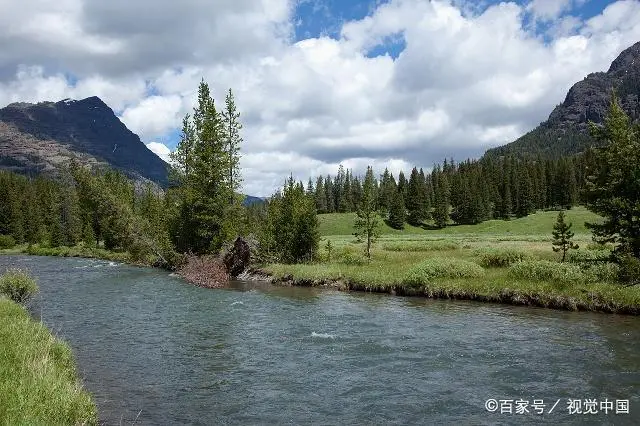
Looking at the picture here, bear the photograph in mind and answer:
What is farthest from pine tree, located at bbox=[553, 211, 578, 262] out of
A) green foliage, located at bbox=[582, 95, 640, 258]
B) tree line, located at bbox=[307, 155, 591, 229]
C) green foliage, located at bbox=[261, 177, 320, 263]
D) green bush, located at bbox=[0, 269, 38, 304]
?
tree line, located at bbox=[307, 155, 591, 229]

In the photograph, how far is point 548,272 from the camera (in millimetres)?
33031

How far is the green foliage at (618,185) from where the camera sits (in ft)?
113

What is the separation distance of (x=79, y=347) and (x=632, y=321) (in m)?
27.5

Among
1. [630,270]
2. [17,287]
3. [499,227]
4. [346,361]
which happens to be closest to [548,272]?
[630,270]

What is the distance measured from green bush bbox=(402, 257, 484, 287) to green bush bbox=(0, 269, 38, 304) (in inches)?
1002

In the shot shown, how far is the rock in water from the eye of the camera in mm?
51188

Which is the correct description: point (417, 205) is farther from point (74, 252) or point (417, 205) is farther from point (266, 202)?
point (74, 252)

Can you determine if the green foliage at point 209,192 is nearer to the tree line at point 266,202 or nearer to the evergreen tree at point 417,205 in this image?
the tree line at point 266,202

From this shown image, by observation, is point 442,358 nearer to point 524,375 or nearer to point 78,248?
point 524,375

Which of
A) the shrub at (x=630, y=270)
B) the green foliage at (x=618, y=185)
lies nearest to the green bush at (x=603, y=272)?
the shrub at (x=630, y=270)

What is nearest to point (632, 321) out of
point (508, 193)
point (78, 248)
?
point (78, 248)

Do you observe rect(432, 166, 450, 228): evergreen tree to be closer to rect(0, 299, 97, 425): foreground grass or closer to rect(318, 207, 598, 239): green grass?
rect(318, 207, 598, 239): green grass

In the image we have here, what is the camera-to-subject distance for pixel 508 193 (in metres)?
142

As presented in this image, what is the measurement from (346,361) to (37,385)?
1093 cm
